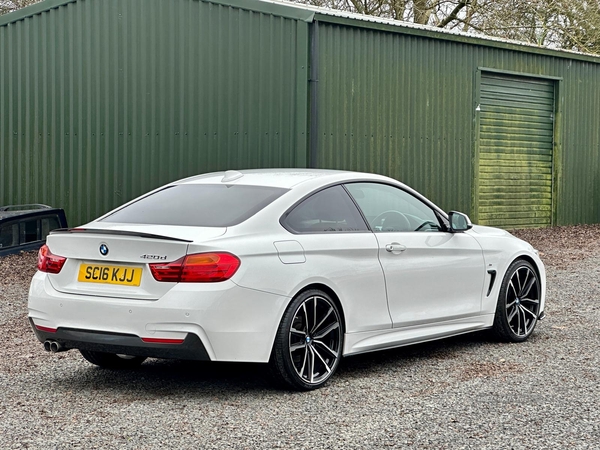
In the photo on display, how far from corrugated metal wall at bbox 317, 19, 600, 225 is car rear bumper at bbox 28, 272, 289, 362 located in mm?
11024

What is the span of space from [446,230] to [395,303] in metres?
0.95

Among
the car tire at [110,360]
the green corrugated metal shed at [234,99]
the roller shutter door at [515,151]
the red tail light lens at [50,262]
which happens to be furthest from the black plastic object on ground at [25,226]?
the roller shutter door at [515,151]

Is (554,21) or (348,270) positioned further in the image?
(554,21)

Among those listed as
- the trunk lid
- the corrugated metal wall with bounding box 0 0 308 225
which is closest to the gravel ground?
the trunk lid

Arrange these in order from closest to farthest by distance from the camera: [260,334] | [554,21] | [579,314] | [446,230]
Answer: [260,334]
[446,230]
[579,314]
[554,21]

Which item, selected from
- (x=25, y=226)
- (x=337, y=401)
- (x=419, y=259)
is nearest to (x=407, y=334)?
(x=419, y=259)

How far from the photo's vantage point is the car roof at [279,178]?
266 inches

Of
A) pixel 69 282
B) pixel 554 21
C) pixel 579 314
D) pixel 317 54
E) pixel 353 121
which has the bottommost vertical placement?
pixel 579 314


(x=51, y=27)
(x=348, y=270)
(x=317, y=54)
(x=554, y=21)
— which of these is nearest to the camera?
(x=348, y=270)

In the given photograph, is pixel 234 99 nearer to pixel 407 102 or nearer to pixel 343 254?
pixel 407 102

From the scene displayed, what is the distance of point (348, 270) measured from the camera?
642 cm

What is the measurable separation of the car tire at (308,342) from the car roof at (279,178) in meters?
0.92

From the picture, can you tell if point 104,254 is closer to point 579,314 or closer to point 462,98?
point 579,314

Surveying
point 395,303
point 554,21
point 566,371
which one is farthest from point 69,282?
point 554,21
